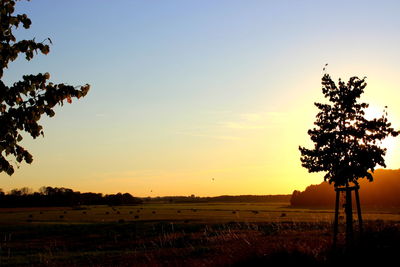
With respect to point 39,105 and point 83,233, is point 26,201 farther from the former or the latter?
point 39,105

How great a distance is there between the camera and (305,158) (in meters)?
20.1

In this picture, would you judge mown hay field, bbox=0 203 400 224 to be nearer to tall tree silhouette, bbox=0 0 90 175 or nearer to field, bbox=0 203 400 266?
field, bbox=0 203 400 266

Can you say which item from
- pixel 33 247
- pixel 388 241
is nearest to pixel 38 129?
pixel 388 241

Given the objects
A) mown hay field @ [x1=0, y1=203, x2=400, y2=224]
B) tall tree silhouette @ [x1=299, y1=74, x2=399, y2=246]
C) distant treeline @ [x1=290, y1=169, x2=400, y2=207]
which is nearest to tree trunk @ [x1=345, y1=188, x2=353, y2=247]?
tall tree silhouette @ [x1=299, y1=74, x2=399, y2=246]

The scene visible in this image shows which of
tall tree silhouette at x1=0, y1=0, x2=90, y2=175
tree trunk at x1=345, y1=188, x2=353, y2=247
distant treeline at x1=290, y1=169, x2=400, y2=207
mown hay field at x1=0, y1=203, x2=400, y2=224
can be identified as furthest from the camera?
distant treeline at x1=290, y1=169, x2=400, y2=207

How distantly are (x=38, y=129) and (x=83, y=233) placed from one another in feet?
125

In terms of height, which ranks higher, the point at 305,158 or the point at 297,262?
the point at 305,158

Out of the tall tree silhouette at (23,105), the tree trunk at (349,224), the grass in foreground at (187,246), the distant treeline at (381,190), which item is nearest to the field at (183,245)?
the grass in foreground at (187,246)

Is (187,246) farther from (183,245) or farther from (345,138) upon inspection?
(345,138)

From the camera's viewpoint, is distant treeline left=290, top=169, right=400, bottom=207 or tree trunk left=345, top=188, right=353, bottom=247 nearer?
tree trunk left=345, top=188, right=353, bottom=247

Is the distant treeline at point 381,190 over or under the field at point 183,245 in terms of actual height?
over

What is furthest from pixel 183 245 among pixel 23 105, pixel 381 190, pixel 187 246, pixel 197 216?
pixel 381 190

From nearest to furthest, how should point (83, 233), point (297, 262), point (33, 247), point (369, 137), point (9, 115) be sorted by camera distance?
point (9, 115) < point (297, 262) < point (369, 137) < point (33, 247) < point (83, 233)

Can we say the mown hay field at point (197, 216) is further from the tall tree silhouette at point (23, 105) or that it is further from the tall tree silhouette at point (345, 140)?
the tall tree silhouette at point (23, 105)
